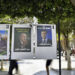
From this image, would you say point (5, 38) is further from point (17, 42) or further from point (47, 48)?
point (47, 48)

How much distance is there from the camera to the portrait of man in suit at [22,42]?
11.9 ft

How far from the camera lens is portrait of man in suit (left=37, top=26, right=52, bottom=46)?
3689mm

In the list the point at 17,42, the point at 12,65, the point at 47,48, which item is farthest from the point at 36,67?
the point at 17,42

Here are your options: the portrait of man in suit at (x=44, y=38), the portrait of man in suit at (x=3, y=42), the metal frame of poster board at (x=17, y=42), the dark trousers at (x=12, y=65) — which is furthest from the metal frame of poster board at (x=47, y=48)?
the portrait of man in suit at (x=3, y=42)

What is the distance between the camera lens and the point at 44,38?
12.2ft

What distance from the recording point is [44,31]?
3703 mm

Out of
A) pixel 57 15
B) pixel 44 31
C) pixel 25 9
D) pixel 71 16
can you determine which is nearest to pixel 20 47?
pixel 44 31

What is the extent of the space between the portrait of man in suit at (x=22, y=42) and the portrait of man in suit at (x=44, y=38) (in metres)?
0.25

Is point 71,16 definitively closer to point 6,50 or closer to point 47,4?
point 47,4

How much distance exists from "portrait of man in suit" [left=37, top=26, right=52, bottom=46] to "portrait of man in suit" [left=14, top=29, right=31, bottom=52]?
0.25 metres

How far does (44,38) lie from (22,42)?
1.65ft

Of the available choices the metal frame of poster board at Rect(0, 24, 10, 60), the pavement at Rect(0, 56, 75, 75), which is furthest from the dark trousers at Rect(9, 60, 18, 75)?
the metal frame of poster board at Rect(0, 24, 10, 60)

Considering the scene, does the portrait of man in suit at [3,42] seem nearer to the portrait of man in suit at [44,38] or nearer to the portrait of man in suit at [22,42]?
the portrait of man in suit at [22,42]

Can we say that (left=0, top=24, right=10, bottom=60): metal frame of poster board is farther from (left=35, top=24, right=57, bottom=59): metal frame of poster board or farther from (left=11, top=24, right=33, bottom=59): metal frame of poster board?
(left=35, top=24, right=57, bottom=59): metal frame of poster board
